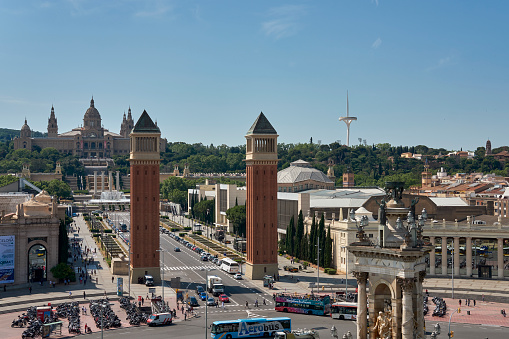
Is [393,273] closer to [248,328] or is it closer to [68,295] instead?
[248,328]

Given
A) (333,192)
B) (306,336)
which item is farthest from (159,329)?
(333,192)

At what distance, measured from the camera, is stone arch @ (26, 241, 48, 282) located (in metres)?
97.2

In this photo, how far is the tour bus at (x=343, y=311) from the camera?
7688 centimetres

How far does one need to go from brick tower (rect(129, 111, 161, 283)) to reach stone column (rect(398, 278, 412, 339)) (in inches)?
2976

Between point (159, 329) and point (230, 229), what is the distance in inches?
3704

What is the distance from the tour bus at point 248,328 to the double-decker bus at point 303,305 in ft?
39.2

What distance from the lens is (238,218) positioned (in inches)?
5881

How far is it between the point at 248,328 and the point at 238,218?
82.7 m

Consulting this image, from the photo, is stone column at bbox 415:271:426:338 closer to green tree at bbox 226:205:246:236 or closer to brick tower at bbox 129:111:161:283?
brick tower at bbox 129:111:161:283

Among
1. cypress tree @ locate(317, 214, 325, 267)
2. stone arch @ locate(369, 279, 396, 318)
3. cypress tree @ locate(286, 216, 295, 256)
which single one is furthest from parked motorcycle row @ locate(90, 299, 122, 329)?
cypress tree @ locate(286, 216, 295, 256)

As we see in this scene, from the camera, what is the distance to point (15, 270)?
94.3 m

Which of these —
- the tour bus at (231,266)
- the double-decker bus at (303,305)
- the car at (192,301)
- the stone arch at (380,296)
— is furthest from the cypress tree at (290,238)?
the stone arch at (380,296)

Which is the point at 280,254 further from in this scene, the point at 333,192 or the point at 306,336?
the point at 306,336

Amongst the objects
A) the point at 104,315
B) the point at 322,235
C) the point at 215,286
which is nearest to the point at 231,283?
the point at 215,286
